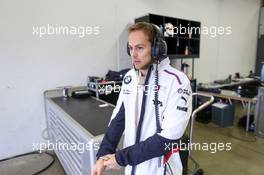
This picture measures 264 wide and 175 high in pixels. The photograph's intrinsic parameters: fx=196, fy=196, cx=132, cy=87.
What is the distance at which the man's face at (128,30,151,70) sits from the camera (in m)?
0.93

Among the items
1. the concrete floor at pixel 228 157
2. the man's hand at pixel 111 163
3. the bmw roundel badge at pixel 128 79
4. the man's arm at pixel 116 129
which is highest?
the bmw roundel badge at pixel 128 79

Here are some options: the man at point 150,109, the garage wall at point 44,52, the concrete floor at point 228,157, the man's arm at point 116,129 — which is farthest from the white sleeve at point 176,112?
the garage wall at point 44,52

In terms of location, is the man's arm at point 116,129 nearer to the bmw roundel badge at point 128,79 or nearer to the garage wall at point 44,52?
the bmw roundel badge at point 128,79

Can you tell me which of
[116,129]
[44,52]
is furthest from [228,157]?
[44,52]

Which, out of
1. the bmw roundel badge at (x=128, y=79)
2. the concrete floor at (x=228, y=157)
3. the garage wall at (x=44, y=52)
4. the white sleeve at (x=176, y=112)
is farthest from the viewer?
the garage wall at (x=44, y=52)

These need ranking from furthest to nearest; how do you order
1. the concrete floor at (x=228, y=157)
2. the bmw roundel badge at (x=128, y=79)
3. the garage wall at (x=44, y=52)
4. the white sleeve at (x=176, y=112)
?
the garage wall at (x=44, y=52), the concrete floor at (x=228, y=157), the bmw roundel badge at (x=128, y=79), the white sleeve at (x=176, y=112)

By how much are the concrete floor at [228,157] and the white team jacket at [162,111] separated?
1617mm

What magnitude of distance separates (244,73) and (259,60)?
61cm

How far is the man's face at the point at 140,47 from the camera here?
933mm

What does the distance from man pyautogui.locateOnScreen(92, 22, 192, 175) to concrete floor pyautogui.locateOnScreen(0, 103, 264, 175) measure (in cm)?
163

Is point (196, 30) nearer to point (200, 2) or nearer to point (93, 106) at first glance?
point (200, 2)

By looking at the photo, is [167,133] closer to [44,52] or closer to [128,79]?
[128,79]

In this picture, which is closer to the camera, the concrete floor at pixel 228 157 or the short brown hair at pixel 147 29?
the short brown hair at pixel 147 29

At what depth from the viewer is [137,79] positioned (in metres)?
1.03
